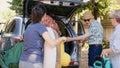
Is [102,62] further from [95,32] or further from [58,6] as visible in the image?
[58,6]

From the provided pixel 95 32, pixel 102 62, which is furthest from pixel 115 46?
pixel 95 32

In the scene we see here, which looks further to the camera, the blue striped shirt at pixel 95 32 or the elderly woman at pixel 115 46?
the blue striped shirt at pixel 95 32

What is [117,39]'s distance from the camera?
5039 millimetres

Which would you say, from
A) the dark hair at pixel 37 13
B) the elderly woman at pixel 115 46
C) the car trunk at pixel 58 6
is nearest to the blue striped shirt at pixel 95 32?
the car trunk at pixel 58 6

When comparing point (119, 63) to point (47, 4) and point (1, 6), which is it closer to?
point (47, 4)

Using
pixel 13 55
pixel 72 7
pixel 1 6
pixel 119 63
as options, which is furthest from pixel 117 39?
pixel 1 6

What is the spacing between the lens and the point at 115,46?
5.00m

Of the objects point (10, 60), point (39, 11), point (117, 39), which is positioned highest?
point (39, 11)

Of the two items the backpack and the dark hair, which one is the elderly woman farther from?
the dark hair

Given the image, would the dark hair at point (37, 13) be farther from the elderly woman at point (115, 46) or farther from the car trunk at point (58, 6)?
the car trunk at point (58, 6)

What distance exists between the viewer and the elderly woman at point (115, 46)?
198 inches

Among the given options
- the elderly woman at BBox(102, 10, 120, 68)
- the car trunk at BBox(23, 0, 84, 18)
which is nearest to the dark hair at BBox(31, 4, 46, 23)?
the elderly woman at BBox(102, 10, 120, 68)

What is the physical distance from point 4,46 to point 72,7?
5.52 feet

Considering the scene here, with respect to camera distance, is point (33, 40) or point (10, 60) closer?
point (33, 40)
